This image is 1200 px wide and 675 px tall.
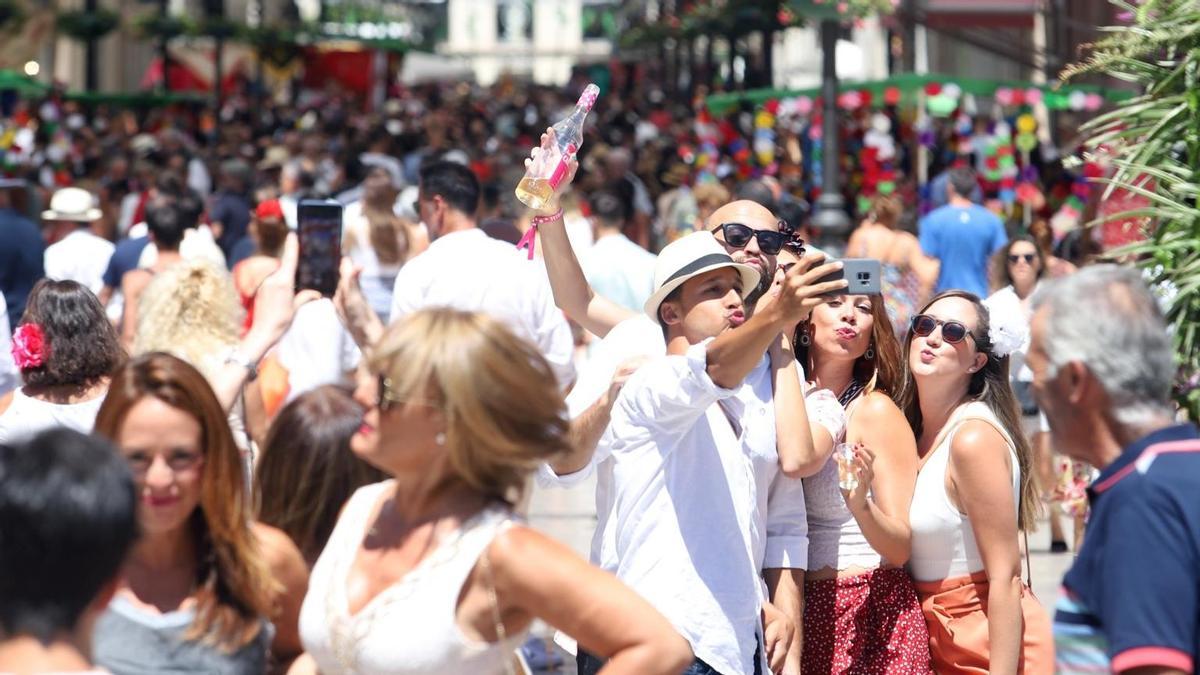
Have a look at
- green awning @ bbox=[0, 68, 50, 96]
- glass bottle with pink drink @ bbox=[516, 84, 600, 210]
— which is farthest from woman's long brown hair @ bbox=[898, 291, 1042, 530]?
green awning @ bbox=[0, 68, 50, 96]

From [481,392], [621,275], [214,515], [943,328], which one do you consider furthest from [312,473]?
[621,275]

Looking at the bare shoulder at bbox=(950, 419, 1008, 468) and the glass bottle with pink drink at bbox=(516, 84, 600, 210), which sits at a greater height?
the glass bottle with pink drink at bbox=(516, 84, 600, 210)

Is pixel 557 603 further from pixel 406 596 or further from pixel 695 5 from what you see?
pixel 695 5

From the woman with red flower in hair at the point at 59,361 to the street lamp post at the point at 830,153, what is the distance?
9.16 metres

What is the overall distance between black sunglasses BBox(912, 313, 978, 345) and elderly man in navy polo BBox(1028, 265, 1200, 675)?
1418 millimetres

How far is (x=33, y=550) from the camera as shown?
2410 millimetres

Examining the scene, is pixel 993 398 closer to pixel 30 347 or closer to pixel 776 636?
pixel 776 636

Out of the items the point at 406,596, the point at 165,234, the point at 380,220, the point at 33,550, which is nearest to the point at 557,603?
the point at 406,596

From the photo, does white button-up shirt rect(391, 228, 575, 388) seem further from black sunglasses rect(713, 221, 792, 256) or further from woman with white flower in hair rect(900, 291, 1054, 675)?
woman with white flower in hair rect(900, 291, 1054, 675)

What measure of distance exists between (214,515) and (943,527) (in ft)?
6.25

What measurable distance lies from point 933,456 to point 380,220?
550 centimetres

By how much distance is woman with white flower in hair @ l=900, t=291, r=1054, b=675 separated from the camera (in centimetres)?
412

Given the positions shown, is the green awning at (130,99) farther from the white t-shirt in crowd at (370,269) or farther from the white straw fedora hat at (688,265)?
the white straw fedora hat at (688,265)

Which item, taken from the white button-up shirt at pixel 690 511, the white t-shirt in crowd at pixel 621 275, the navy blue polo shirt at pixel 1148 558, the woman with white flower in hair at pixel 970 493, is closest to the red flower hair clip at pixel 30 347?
the white button-up shirt at pixel 690 511
